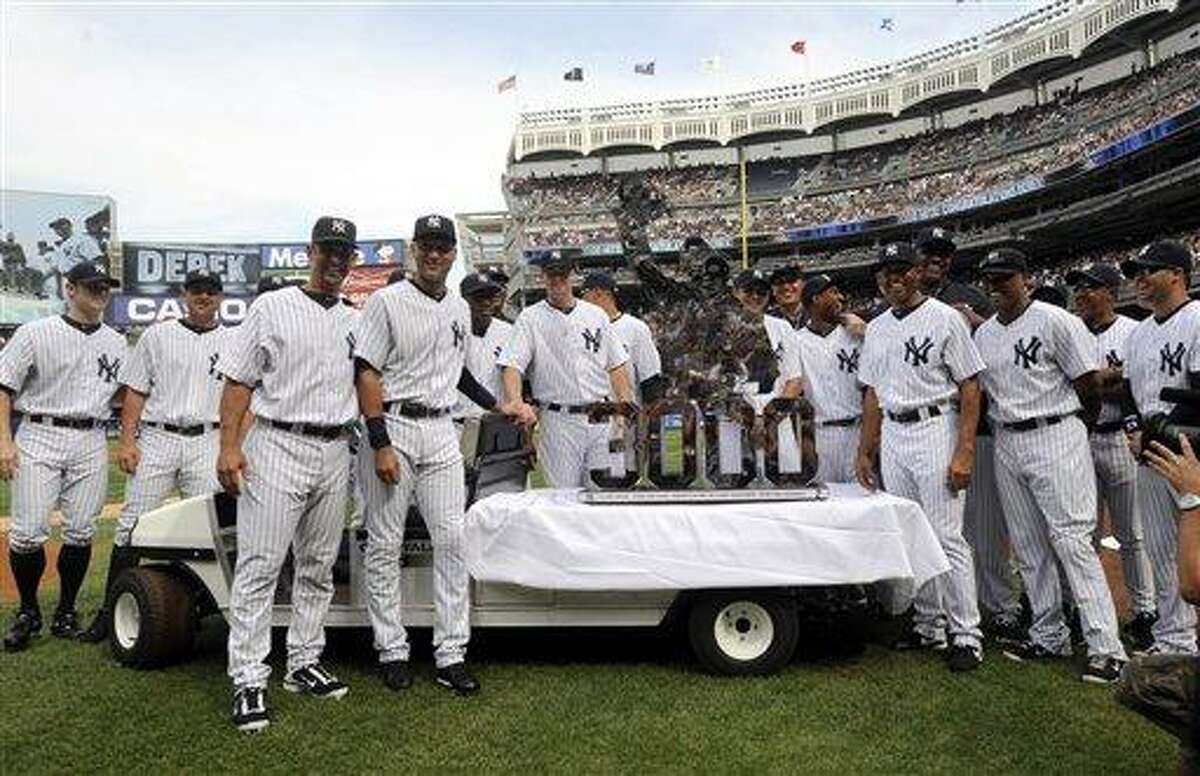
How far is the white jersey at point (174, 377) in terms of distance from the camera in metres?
5.59

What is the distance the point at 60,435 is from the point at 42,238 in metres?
41.1

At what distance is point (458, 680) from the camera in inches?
166

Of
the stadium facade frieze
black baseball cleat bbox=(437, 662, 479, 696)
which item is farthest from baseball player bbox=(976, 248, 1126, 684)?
the stadium facade frieze

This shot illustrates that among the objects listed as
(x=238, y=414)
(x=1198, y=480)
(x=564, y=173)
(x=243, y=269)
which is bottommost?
(x=1198, y=480)

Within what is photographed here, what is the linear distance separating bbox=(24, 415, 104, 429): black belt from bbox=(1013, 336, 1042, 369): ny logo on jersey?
16.7ft

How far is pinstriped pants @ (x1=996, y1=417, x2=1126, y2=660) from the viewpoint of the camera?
14.7ft

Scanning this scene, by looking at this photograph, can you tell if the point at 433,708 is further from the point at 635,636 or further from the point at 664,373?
the point at 664,373

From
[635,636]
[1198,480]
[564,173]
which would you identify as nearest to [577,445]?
[635,636]

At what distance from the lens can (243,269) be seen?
40.9m

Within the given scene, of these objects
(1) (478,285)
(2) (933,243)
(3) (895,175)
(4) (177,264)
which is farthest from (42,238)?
(2) (933,243)

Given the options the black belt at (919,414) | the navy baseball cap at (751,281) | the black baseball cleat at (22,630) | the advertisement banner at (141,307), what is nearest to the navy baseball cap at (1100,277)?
the black belt at (919,414)

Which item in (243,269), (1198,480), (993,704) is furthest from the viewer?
(243,269)

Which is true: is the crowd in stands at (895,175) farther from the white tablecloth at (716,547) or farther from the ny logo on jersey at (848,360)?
the white tablecloth at (716,547)

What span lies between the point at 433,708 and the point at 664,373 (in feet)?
8.02
